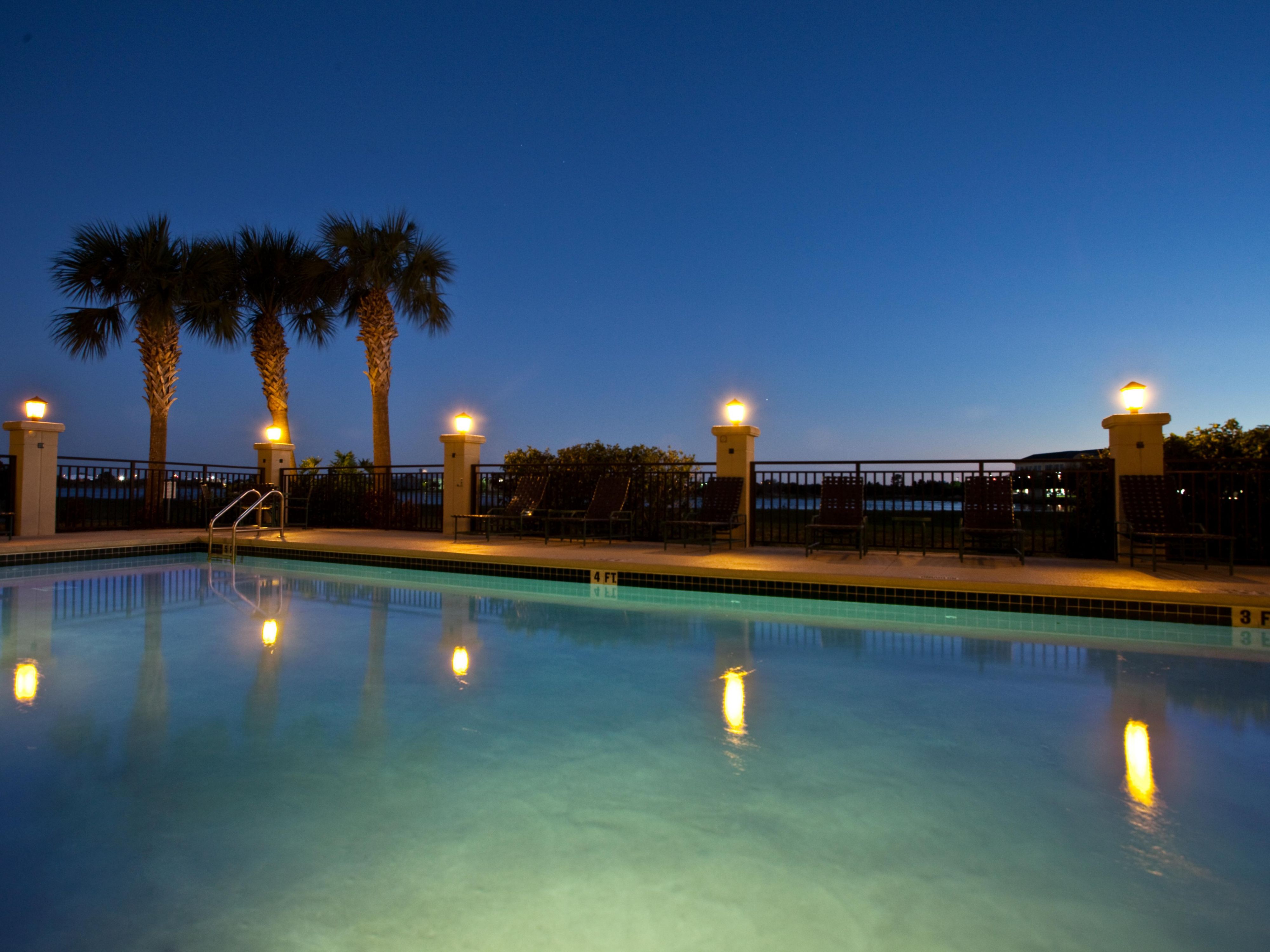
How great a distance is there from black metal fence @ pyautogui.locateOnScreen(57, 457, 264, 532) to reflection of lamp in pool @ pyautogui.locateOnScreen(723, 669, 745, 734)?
35.3 ft

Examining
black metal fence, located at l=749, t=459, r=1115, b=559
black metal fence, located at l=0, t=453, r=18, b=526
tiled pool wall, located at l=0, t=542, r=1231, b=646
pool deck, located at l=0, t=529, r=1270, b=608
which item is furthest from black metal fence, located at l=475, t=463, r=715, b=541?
black metal fence, located at l=0, t=453, r=18, b=526

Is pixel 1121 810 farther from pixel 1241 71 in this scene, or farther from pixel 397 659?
pixel 1241 71

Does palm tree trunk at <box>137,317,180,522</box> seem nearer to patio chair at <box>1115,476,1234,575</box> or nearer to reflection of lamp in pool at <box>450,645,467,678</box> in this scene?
reflection of lamp in pool at <box>450,645,467,678</box>

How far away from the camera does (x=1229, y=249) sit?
35.1ft

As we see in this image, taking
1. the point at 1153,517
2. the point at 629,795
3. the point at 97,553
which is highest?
the point at 1153,517

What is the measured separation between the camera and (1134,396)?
6828mm

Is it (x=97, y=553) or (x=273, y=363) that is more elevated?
(x=273, y=363)

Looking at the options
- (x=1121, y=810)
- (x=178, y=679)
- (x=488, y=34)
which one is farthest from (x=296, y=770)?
(x=488, y=34)

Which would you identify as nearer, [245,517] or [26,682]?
[26,682]

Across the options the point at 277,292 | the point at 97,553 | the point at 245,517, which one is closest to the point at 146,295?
the point at 277,292

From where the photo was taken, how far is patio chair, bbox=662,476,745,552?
7.88m

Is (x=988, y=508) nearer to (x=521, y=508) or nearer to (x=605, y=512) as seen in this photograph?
(x=605, y=512)

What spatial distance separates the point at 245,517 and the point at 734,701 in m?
9.88

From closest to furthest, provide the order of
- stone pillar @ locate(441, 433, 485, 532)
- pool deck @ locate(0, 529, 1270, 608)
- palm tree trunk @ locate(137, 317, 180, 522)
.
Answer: pool deck @ locate(0, 529, 1270, 608)
stone pillar @ locate(441, 433, 485, 532)
palm tree trunk @ locate(137, 317, 180, 522)
